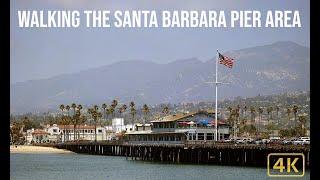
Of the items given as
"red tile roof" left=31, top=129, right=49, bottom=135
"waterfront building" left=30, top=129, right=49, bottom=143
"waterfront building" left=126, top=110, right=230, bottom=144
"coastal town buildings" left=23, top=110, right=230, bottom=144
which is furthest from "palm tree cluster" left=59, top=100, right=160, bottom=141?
"waterfront building" left=126, top=110, right=230, bottom=144

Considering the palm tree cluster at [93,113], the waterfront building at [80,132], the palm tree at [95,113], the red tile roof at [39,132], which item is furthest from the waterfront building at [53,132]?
the palm tree at [95,113]

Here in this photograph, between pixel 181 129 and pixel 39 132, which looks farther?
pixel 39 132

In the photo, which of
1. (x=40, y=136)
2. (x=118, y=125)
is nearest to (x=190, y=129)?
(x=118, y=125)

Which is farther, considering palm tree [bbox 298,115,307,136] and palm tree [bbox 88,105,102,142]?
palm tree [bbox 88,105,102,142]

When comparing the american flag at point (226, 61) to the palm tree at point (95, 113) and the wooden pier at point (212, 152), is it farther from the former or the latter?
the palm tree at point (95, 113)

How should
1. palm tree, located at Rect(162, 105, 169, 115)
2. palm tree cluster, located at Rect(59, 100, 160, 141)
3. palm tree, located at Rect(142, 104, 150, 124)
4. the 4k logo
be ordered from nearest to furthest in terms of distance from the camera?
the 4k logo
palm tree, located at Rect(162, 105, 169, 115)
palm tree, located at Rect(142, 104, 150, 124)
palm tree cluster, located at Rect(59, 100, 160, 141)

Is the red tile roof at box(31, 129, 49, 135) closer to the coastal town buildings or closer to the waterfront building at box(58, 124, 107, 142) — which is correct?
the waterfront building at box(58, 124, 107, 142)

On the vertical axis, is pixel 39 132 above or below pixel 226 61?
below

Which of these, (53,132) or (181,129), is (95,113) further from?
(181,129)
